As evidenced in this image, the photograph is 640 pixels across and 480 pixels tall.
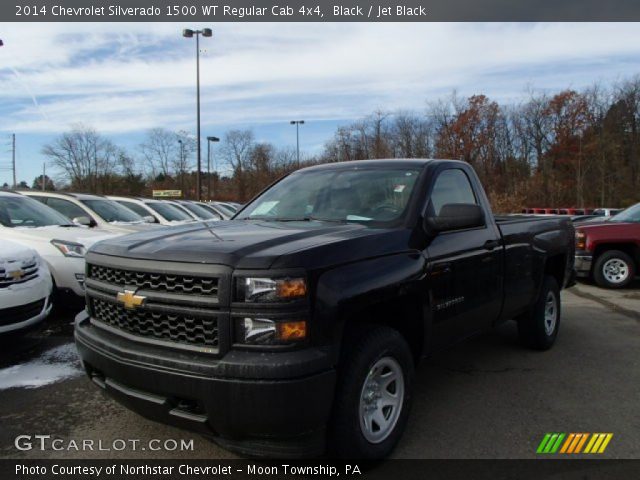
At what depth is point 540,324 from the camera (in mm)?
5238

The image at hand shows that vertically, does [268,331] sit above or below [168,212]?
below

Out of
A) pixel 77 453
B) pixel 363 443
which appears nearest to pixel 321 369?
pixel 363 443

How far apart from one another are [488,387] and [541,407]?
0.51m

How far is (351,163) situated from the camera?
14.8 ft

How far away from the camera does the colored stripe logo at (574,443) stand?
127 inches

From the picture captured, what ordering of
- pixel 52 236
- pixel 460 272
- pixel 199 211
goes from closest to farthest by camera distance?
pixel 460 272 → pixel 52 236 → pixel 199 211

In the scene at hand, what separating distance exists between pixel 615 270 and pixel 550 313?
16.5 ft

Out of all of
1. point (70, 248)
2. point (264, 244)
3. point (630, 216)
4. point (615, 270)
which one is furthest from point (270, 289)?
point (630, 216)

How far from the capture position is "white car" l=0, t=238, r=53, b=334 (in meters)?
4.72

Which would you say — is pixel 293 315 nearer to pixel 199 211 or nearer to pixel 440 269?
pixel 440 269

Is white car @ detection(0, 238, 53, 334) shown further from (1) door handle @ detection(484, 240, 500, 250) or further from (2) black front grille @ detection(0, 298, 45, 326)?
(1) door handle @ detection(484, 240, 500, 250)

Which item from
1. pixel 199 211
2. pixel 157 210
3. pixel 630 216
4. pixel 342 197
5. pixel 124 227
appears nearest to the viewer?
pixel 342 197

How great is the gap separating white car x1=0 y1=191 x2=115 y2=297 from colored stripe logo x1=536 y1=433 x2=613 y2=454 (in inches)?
214

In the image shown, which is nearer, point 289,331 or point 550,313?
point 289,331
